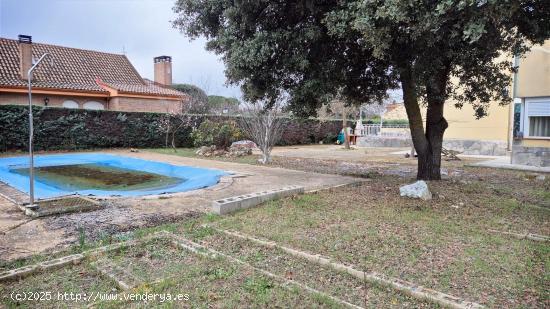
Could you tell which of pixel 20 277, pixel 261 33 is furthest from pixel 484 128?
pixel 20 277

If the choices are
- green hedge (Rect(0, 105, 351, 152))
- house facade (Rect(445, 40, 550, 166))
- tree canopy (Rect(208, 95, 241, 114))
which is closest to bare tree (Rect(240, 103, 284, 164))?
green hedge (Rect(0, 105, 351, 152))

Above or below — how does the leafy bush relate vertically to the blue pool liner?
above

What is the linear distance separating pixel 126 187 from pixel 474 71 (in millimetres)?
9941

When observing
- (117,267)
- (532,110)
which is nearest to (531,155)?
(532,110)

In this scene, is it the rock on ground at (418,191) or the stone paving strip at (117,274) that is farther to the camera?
the rock on ground at (418,191)

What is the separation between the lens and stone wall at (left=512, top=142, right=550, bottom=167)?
44.2ft

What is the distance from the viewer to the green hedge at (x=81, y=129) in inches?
693

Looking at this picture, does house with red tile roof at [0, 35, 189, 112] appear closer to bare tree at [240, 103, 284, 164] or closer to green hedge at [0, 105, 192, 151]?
green hedge at [0, 105, 192, 151]

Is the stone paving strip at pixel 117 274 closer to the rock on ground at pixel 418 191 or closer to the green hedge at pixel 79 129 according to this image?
the rock on ground at pixel 418 191

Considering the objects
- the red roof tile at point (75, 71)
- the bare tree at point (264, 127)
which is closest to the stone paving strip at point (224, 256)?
the bare tree at point (264, 127)

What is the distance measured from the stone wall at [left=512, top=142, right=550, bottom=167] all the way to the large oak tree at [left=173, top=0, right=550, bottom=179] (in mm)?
5421

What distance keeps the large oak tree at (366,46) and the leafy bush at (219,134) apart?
9.45m

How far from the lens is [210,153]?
60.5 ft

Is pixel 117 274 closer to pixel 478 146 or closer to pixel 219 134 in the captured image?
pixel 219 134
